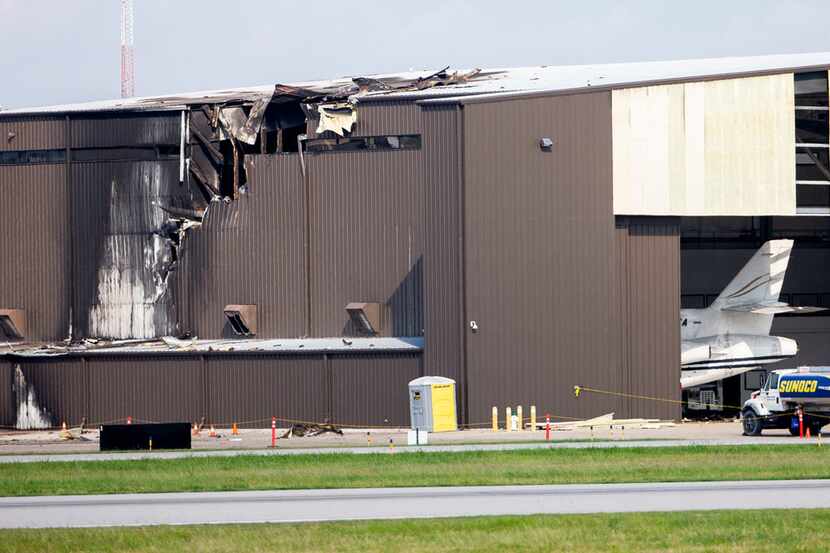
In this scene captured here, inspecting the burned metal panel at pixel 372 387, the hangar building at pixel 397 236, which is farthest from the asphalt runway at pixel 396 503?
the burned metal panel at pixel 372 387

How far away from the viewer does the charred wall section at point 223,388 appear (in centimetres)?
5991

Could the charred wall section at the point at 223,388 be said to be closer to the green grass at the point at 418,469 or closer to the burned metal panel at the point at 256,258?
A: the burned metal panel at the point at 256,258

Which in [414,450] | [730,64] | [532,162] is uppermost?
[730,64]

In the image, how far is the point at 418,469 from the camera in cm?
3475

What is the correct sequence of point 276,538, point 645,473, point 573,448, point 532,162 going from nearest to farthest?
1. point 276,538
2. point 645,473
3. point 573,448
4. point 532,162

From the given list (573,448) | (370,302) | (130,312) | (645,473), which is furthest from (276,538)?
(130,312)

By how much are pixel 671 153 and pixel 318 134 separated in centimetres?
1781

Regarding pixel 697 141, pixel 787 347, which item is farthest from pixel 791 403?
pixel 787 347

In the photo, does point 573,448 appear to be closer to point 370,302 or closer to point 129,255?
point 370,302

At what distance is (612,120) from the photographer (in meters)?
55.4

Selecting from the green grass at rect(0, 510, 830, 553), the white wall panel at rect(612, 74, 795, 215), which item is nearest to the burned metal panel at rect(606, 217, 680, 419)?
the white wall panel at rect(612, 74, 795, 215)

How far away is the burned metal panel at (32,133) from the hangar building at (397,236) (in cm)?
15

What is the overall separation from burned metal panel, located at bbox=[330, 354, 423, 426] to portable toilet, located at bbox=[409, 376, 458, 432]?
4071 mm

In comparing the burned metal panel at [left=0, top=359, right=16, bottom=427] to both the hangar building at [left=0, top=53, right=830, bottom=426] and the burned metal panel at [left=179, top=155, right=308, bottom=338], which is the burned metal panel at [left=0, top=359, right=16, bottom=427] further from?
the burned metal panel at [left=179, top=155, right=308, bottom=338]
